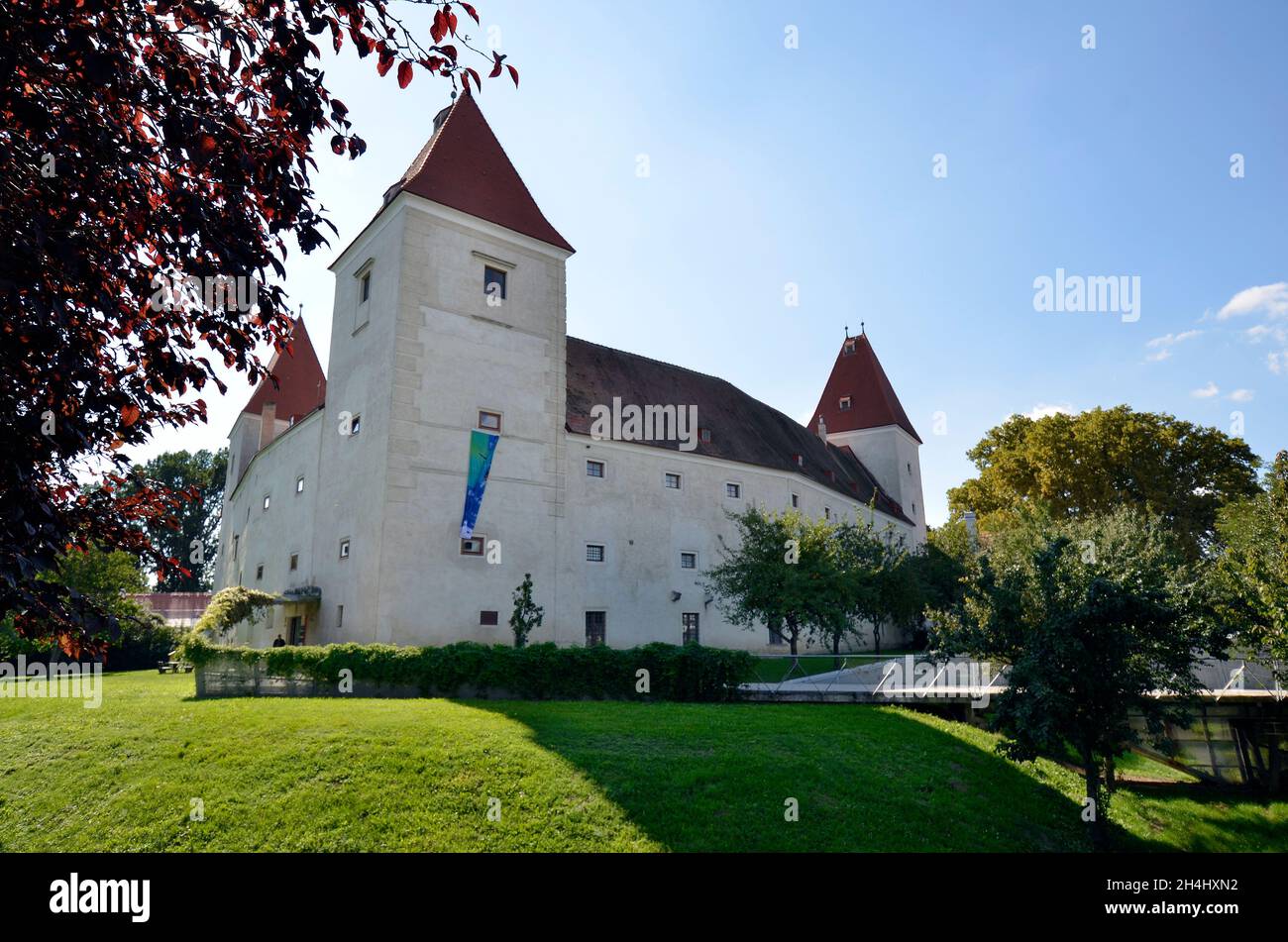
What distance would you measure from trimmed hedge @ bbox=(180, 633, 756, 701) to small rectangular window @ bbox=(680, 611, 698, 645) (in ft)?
39.3

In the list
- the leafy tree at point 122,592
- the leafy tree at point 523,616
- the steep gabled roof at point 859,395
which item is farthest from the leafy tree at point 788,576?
the steep gabled roof at point 859,395

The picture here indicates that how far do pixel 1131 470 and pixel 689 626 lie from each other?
2632 centimetres

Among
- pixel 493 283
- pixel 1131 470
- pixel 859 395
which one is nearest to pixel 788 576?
pixel 493 283

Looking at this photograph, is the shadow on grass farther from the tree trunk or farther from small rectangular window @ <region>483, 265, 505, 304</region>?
small rectangular window @ <region>483, 265, 505, 304</region>

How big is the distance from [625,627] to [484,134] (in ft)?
60.5

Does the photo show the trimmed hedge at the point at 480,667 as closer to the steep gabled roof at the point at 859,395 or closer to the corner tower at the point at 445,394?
the corner tower at the point at 445,394

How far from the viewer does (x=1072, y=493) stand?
136ft

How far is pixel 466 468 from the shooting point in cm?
2341

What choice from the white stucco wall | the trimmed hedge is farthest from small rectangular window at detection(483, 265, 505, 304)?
the trimmed hedge

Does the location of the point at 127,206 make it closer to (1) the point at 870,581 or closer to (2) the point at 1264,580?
(2) the point at 1264,580

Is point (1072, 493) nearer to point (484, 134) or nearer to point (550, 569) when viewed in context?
point (550, 569)

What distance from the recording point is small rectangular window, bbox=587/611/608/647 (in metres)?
27.2
